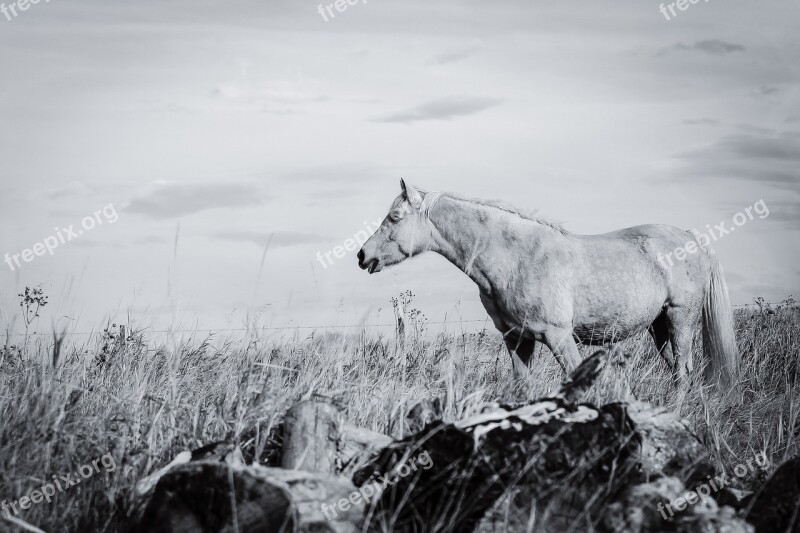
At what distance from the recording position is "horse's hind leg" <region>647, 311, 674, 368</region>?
28.2 feet

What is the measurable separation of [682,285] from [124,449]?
19.8 feet

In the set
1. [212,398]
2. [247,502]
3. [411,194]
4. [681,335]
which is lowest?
[681,335]

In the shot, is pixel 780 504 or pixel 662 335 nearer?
pixel 780 504

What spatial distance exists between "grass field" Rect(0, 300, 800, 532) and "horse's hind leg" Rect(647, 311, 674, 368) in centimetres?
21

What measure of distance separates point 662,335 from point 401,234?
3255mm

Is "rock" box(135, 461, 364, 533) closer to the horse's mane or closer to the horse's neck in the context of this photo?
the horse's neck

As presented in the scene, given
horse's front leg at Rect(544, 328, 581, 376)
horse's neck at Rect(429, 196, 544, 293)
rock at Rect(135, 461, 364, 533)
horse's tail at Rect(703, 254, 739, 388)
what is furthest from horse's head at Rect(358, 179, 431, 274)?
rock at Rect(135, 461, 364, 533)

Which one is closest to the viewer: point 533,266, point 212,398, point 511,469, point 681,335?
point 511,469

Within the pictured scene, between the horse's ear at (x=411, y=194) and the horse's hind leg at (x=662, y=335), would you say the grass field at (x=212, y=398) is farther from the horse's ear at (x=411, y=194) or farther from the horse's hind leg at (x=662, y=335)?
the horse's ear at (x=411, y=194)

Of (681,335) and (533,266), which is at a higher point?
(533,266)

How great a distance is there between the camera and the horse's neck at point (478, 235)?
7.48 meters

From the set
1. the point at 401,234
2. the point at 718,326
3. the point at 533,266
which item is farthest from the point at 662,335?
the point at 401,234

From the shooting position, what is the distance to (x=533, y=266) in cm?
742

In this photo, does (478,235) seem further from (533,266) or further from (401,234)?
(401,234)
